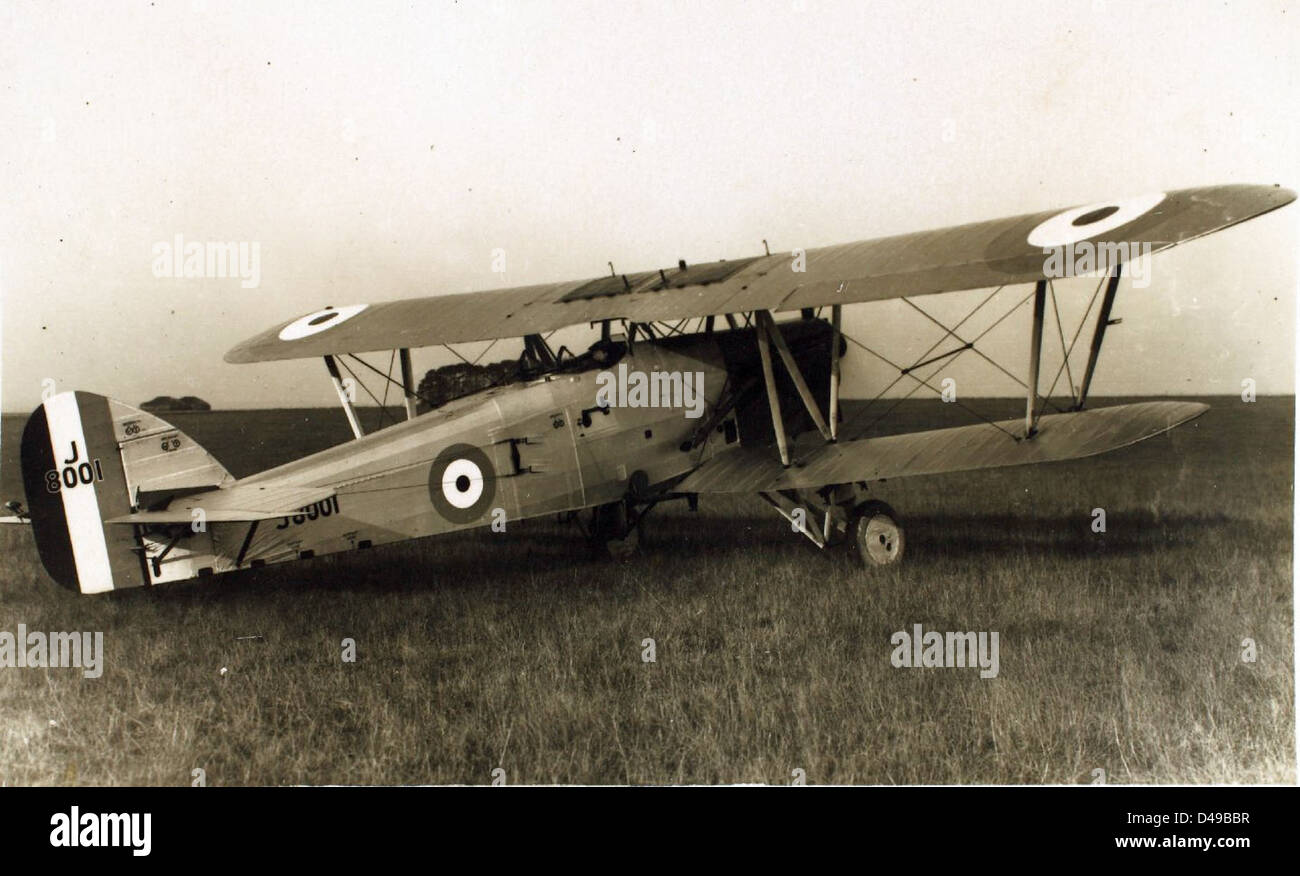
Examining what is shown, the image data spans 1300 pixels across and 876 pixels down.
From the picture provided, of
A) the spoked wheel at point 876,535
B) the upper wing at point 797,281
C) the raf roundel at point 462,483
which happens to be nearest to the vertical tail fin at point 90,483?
the raf roundel at point 462,483

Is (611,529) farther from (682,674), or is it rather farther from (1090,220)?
(1090,220)

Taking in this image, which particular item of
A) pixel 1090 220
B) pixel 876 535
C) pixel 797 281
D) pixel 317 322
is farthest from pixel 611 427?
pixel 1090 220

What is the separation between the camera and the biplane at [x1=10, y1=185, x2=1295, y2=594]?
508 cm

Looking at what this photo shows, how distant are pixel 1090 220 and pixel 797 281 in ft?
6.03

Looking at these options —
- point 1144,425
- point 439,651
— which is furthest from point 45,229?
point 1144,425

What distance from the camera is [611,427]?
6766 mm

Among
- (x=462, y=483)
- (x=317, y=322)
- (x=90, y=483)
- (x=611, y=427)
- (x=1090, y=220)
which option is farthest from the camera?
(x=317, y=322)

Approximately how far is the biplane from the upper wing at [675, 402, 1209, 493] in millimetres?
22

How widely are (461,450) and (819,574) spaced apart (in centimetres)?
282

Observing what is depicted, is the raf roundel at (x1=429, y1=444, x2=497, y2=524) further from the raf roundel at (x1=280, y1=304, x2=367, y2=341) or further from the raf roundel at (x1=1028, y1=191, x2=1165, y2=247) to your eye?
the raf roundel at (x1=1028, y1=191, x2=1165, y2=247)

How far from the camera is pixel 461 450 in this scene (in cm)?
600

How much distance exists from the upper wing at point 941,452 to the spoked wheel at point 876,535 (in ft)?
1.64

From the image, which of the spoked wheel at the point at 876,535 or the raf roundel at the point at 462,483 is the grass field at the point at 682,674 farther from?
the raf roundel at the point at 462,483
